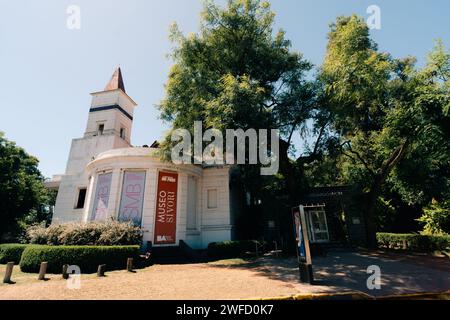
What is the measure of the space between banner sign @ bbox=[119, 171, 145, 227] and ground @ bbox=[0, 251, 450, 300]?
17.4ft

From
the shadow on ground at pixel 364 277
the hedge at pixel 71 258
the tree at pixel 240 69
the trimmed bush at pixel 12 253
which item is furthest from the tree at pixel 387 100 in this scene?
the trimmed bush at pixel 12 253

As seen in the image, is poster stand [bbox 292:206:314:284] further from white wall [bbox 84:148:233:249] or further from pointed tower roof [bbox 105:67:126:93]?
pointed tower roof [bbox 105:67:126:93]

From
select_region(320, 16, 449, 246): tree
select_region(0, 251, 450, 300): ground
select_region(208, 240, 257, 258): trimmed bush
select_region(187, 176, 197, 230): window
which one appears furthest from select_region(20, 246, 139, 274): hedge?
select_region(320, 16, 449, 246): tree

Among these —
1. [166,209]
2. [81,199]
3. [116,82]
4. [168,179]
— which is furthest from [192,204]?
[116,82]

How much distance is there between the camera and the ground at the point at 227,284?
706 centimetres

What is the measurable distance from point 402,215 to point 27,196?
1458 inches

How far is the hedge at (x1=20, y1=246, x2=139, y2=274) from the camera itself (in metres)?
11.1

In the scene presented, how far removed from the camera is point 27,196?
2386 centimetres

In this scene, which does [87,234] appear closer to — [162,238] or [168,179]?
[162,238]

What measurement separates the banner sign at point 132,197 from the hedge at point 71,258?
12.5 ft

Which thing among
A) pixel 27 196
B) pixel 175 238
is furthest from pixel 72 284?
pixel 27 196

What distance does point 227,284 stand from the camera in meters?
8.35

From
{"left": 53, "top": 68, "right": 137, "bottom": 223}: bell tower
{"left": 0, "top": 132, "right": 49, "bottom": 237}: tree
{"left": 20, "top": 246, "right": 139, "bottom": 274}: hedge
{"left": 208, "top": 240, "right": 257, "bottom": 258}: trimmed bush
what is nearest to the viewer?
{"left": 20, "top": 246, "right": 139, "bottom": 274}: hedge

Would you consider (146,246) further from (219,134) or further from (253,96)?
(253,96)
